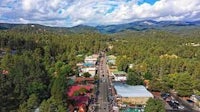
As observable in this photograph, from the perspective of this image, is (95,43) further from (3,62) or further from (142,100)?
(142,100)

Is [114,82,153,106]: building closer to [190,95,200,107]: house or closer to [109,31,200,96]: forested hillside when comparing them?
[109,31,200,96]: forested hillside

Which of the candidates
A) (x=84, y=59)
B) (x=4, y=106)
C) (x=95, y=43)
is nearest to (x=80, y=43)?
(x=95, y=43)

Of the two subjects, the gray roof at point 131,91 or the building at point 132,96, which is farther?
the gray roof at point 131,91

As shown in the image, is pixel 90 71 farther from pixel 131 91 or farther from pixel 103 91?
pixel 131 91

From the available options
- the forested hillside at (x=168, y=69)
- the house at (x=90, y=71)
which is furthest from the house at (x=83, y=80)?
the forested hillside at (x=168, y=69)

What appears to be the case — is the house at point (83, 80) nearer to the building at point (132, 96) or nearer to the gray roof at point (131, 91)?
the gray roof at point (131, 91)

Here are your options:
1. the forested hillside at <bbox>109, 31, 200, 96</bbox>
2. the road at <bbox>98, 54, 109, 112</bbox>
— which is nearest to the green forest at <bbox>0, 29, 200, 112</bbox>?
the forested hillside at <bbox>109, 31, 200, 96</bbox>

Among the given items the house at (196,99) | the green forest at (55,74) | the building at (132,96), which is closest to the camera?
the green forest at (55,74)

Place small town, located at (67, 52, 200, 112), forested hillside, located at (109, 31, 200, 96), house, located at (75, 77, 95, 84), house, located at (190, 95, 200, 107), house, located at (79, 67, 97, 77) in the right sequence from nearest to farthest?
1. small town, located at (67, 52, 200, 112)
2. house, located at (190, 95, 200, 107)
3. forested hillside, located at (109, 31, 200, 96)
4. house, located at (75, 77, 95, 84)
5. house, located at (79, 67, 97, 77)
